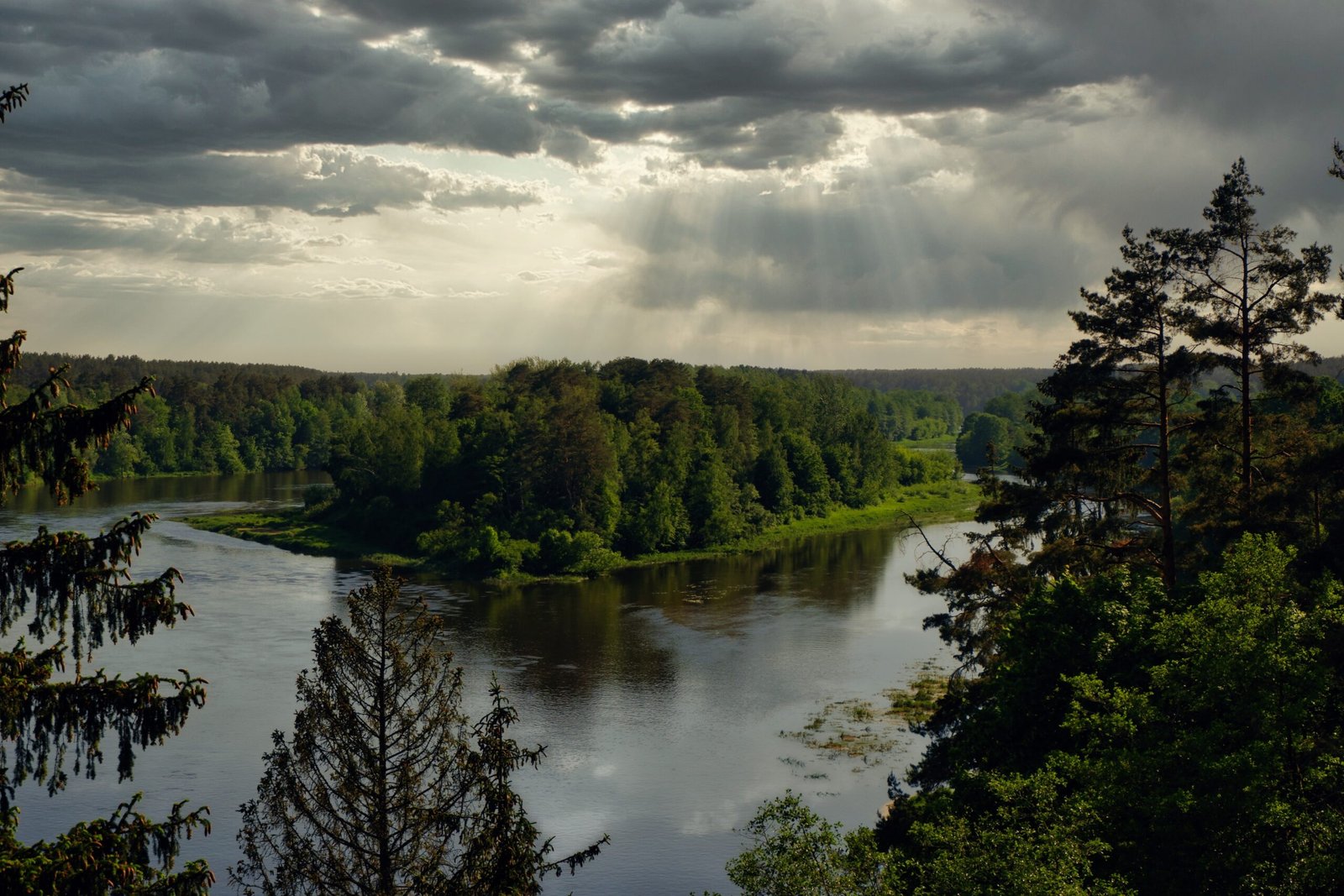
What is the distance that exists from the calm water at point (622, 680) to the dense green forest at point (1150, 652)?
469 cm

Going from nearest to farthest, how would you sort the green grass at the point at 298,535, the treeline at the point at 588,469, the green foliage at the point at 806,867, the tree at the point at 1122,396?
1. the green foliage at the point at 806,867
2. the tree at the point at 1122,396
3. the green grass at the point at 298,535
4. the treeline at the point at 588,469

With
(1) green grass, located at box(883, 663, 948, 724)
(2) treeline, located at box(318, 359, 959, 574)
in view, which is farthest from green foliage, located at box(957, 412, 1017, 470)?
(1) green grass, located at box(883, 663, 948, 724)

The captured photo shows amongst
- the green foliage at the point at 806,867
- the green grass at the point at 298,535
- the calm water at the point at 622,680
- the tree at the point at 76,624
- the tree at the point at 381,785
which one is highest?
the tree at the point at 76,624

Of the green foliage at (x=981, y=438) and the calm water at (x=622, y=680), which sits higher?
the green foliage at (x=981, y=438)

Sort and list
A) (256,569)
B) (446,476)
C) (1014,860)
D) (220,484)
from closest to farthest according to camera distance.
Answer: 1. (1014,860)
2. (256,569)
3. (446,476)
4. (220,484)

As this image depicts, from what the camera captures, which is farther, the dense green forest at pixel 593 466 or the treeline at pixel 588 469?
the dense green forest at pixel 593 466

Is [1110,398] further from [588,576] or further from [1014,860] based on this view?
[588,576]

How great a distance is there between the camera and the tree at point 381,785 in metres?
17.0

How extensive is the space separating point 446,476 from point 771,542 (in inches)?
1125

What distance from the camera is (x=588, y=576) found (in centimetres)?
8212

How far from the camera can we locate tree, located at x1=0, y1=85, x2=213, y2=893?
1148 cm

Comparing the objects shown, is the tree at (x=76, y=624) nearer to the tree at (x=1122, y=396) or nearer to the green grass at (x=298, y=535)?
the tree at (x=1122, y=396)

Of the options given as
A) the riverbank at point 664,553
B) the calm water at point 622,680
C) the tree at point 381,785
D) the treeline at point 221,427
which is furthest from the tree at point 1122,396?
the treeline at point 221,427

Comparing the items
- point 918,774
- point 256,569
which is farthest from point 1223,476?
point 256,569
